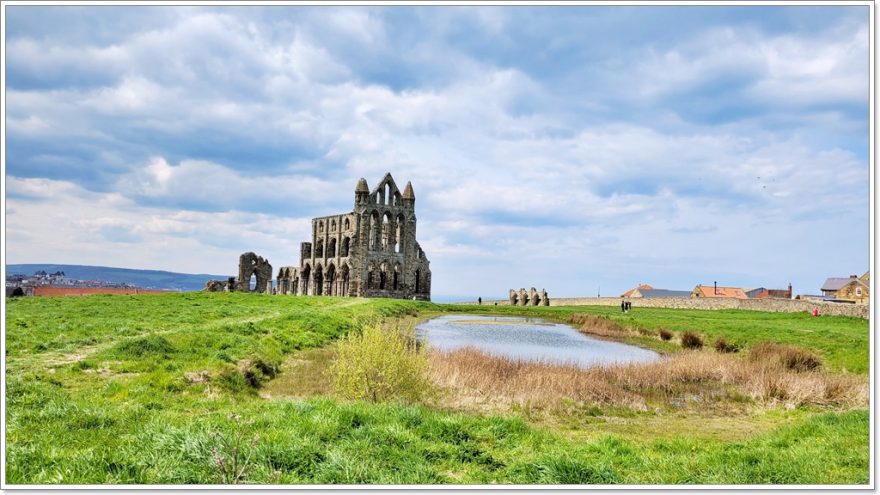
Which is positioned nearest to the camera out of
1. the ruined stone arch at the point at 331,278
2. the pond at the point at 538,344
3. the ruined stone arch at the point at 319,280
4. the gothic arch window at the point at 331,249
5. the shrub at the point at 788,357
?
the shrub at the point at 788,357

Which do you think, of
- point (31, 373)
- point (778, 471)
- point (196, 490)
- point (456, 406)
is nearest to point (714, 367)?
point (456, 406)

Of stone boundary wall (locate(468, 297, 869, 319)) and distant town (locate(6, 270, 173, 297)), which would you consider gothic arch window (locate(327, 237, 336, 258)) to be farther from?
distant town (locate(6, 270, 173, 297))

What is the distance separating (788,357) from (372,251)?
232 feet

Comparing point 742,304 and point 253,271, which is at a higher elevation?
point 253,271

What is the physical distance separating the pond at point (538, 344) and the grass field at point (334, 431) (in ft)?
21.8

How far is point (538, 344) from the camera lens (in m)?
31.1

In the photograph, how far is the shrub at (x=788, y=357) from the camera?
2227cm

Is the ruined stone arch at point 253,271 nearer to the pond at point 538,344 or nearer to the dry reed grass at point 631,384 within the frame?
the pond at point 538,344

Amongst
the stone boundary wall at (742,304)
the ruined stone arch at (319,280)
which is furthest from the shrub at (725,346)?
the ruined stone arch at (319,280)

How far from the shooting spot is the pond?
83.3 ft

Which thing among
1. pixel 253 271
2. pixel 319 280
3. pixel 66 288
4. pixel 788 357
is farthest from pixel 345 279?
pixel 788 357

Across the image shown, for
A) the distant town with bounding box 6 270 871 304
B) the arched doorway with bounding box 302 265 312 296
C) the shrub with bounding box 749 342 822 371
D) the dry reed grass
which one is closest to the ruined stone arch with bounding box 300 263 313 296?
the arched doorway with bounding box 302 265 312 296

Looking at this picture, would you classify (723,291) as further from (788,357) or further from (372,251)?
(788,357)

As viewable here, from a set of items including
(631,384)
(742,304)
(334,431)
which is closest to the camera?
(334,431)
